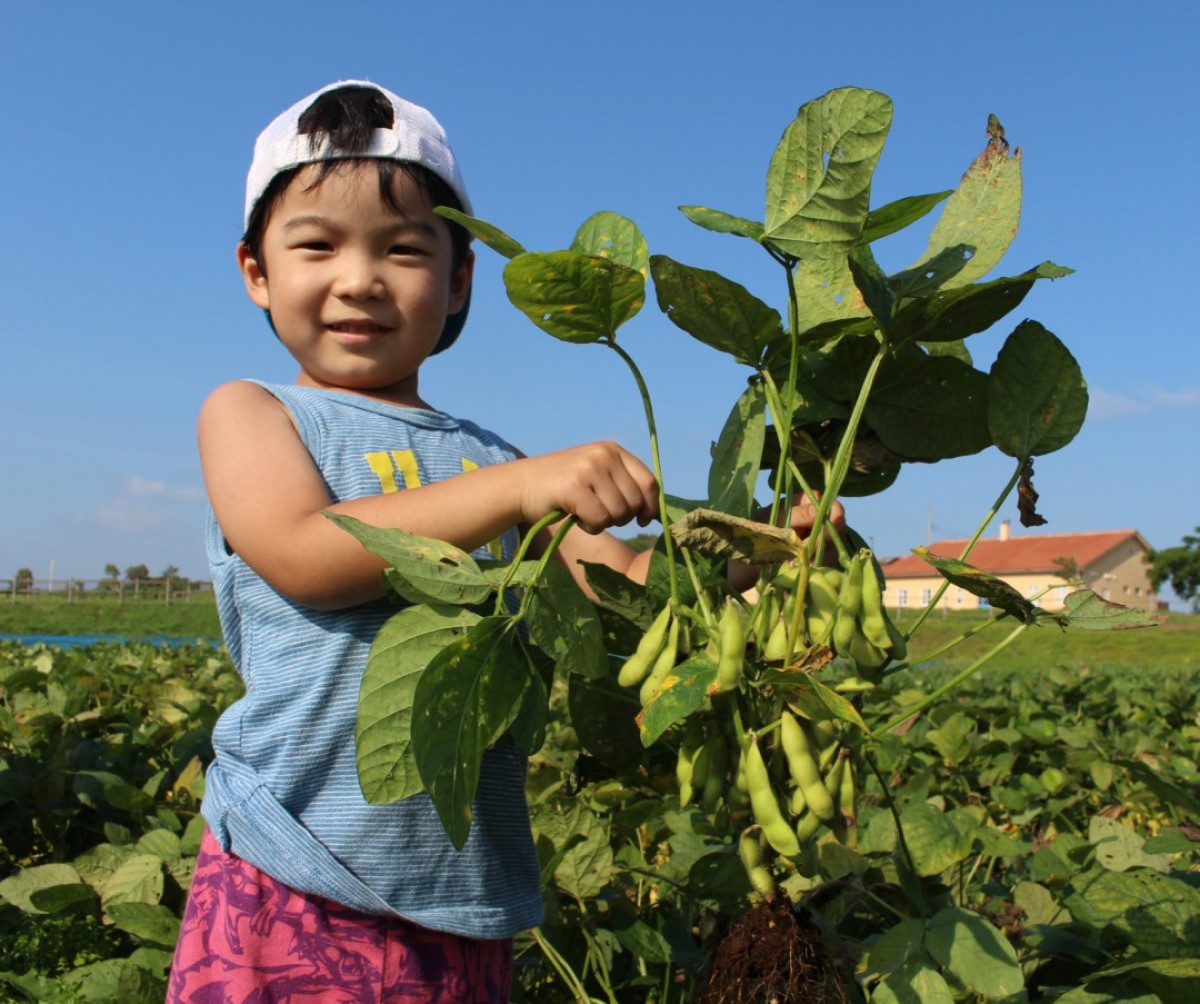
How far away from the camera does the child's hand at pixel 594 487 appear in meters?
1.12

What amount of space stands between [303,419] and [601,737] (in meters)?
0.62

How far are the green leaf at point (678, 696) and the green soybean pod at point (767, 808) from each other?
0.08 metres

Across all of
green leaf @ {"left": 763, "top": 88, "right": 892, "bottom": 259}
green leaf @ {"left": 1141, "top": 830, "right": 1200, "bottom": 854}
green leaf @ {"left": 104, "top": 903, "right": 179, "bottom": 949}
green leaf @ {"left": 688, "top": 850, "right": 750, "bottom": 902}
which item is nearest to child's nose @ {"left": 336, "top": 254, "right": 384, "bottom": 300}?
green leaf @ {"left": 763, "top": 88, "right": 892, "bottom": 259}

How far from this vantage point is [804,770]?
3.16ft

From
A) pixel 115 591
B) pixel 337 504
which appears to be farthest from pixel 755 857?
pixel 115 591

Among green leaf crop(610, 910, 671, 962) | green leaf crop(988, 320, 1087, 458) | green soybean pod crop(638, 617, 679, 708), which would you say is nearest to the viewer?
green soybean pod crop(638, 617, 679, 708)

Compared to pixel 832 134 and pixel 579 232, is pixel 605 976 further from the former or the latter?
pixel 832 134

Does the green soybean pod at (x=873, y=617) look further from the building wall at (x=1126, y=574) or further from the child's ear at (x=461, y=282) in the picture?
the building wall at (x=1126, y=574)

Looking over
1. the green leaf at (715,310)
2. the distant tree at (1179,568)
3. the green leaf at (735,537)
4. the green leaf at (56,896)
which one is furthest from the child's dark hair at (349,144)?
the distant tree at (1179,568)

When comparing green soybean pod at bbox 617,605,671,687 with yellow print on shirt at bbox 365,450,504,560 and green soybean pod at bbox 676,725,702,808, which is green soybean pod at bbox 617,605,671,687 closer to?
green soybean pod at bbox 676,725,702,808

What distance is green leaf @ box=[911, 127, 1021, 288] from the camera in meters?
1.15

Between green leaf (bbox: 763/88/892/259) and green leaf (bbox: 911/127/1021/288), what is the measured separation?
0.14 m

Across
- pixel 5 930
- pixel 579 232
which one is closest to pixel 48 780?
pixel 5 930

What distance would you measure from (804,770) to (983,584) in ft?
0.80
